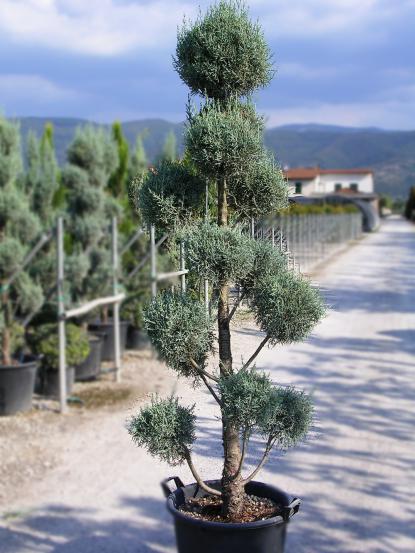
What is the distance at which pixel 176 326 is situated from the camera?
174 cm

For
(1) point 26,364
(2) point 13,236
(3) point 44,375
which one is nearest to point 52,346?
(3) point 44,375

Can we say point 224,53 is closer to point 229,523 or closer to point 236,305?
point 236,305

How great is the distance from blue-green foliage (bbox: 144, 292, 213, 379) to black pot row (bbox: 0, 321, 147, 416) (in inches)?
180

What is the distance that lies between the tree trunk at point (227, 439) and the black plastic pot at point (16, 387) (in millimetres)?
4416

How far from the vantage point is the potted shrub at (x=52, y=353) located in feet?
21.7

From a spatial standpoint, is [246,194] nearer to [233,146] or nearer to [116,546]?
[233,146]

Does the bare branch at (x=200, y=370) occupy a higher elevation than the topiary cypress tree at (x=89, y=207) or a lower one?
lower

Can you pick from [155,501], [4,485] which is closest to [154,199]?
[155,501]

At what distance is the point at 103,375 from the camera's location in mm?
7566

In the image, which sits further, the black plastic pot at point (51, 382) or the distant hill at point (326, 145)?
the black plastic pot at point (51, 382)

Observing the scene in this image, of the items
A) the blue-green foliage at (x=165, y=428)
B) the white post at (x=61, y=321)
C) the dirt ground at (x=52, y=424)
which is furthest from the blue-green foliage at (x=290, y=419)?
the white post at (x=61, y=321)

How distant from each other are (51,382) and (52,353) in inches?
12.1

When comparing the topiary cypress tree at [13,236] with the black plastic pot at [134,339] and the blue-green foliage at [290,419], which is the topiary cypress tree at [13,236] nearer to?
the black plastic pot at [134,339]

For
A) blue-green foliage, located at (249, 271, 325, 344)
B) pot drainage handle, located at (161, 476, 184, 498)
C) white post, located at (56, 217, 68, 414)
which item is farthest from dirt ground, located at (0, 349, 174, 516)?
blue-green foliage, located at (249, 271, 325, 344)
